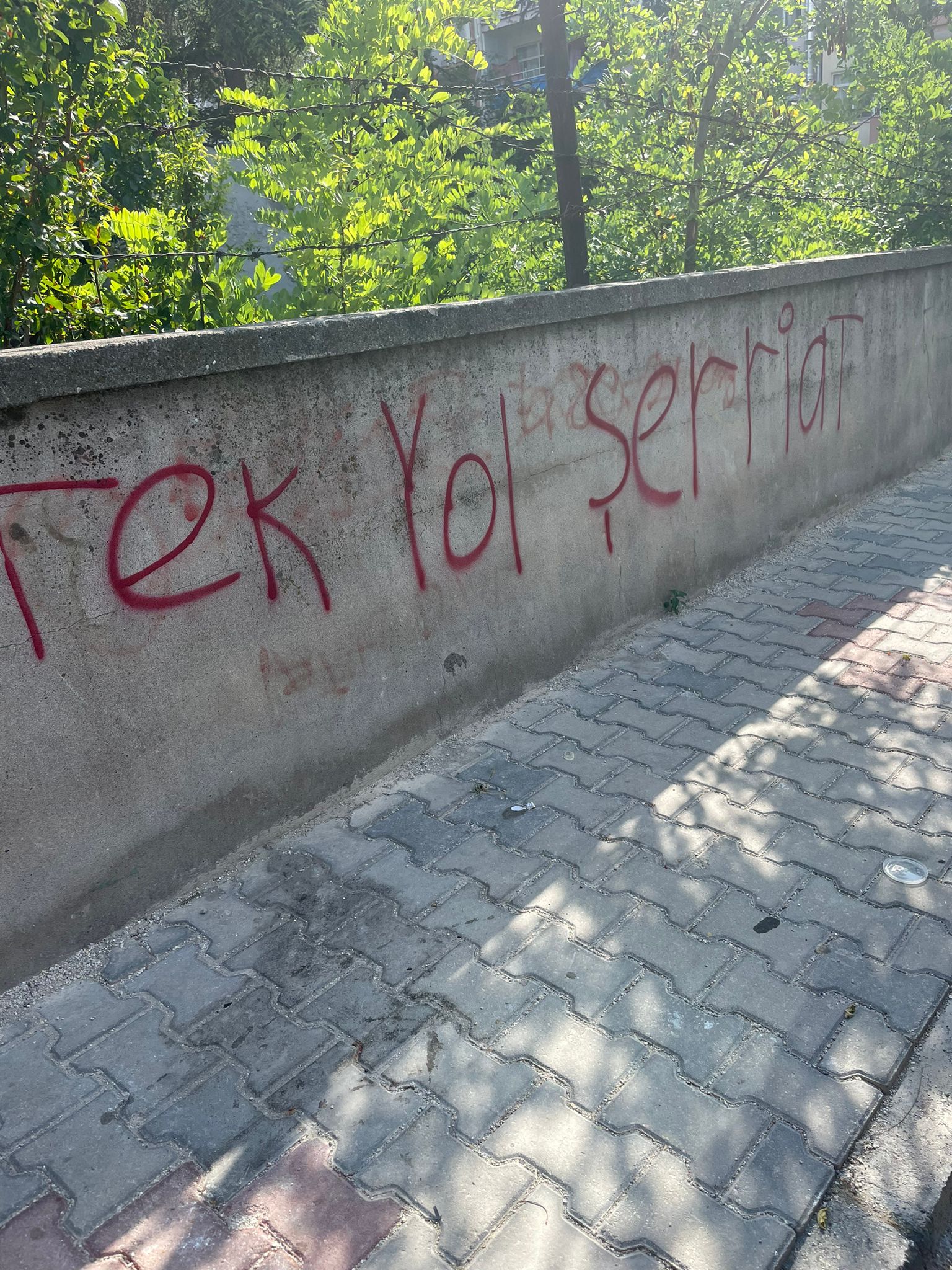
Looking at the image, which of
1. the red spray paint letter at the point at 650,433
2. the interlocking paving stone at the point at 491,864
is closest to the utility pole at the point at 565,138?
the red spray paint letter at the point at 650,433

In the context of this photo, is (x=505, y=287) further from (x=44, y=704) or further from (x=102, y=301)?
(x=44, y=704)

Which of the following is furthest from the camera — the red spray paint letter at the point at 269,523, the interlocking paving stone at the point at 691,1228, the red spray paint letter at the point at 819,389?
the red spray paint letter at the point at 819,389

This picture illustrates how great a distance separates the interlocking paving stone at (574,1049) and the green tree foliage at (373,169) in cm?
282

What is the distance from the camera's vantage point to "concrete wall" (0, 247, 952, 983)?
278cm

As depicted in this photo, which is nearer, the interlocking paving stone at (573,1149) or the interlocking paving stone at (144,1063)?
the interlocking paving stone at (573,1149)

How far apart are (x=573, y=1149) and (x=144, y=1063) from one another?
3.91 feet

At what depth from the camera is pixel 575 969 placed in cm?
270

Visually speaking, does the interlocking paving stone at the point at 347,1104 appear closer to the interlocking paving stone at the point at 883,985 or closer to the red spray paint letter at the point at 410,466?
the interlocking paving stone at the point at 883,985

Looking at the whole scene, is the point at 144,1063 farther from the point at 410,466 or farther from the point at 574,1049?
the point at 410,466

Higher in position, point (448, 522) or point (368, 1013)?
point (448, 522)

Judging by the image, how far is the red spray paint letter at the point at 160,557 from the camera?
288 centimetres

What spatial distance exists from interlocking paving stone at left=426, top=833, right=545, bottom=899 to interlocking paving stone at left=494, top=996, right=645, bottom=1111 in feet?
1.87

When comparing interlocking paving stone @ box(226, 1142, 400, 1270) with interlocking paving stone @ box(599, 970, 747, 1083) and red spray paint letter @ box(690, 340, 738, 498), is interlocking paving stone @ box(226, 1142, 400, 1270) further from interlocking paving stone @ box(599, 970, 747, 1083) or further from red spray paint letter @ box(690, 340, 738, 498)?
red spray paint letter @ box(690, 340, 738, 498)

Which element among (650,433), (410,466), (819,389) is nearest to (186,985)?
(410,466)
